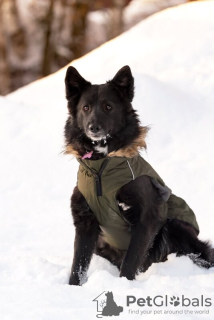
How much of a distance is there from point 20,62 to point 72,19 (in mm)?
2158

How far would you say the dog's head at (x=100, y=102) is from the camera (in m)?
4.23

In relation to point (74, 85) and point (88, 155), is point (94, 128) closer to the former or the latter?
point (88, 155)

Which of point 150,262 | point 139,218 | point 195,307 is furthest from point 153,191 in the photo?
point 195,307

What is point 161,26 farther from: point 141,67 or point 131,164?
point 131,164

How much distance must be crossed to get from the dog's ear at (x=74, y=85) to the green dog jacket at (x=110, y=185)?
487 mm

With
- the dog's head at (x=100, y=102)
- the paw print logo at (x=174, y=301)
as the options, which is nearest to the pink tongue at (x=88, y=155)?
the dog's head at (x=100, y=102)

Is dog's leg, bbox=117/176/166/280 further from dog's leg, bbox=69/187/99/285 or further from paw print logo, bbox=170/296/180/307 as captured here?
paw print logo, bbox=170/296/180/307

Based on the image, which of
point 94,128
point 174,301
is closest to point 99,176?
point 94,128

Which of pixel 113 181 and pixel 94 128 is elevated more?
pixel 94 128

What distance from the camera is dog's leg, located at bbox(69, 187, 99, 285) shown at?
14.1 feet

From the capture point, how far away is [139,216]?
13.7 ft

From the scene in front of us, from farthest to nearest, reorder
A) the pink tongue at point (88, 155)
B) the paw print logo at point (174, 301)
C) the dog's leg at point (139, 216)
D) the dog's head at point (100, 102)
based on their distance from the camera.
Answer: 1. the pink tongue at point (88, 155)
2. the dog's head at point (100, 102)
3. the dog's leg at point (139, 216)
4. the paw print logo at point (174, 301)

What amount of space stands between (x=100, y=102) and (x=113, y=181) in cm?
62

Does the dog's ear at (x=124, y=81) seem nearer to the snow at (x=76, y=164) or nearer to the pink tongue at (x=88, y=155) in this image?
the pink tongue at (x=88, y=155)
